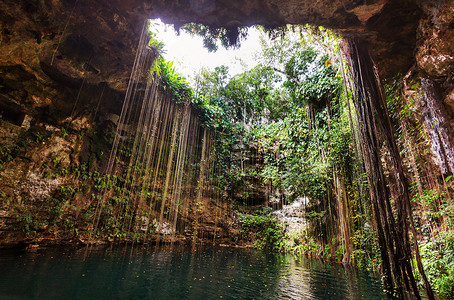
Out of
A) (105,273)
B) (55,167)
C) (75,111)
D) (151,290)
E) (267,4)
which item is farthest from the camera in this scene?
(75,111)

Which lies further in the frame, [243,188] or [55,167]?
[243,188]

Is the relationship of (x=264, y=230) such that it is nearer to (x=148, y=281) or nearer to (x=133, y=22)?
(x=148, y=281)

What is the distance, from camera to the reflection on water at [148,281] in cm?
237

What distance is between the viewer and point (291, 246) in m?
8.41

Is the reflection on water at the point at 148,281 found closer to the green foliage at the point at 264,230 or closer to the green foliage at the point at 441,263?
the green foliage at the point at 441,263

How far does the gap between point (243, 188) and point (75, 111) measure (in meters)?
7.72

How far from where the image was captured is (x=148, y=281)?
115 inches

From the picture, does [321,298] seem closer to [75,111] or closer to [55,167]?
[55,167]

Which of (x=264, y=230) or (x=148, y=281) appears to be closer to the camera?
(x=148, y=281)

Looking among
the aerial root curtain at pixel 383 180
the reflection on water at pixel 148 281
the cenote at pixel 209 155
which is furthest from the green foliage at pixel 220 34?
the reflection on water at pixel 148 281

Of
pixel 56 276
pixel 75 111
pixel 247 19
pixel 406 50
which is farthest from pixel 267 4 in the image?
pixel 75 111

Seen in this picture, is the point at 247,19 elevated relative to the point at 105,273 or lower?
elevated

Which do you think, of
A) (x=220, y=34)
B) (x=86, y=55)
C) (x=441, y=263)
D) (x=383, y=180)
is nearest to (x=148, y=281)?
(x=383, y=180)

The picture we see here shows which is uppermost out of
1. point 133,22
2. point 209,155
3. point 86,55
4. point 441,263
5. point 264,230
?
point 133,22
